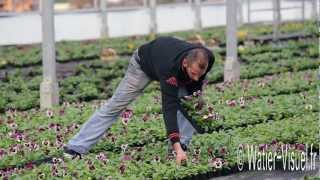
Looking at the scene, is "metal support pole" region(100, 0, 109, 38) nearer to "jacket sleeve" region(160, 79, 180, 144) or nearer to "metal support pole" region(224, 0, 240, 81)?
"metal support pole" region(224, 0, 240, 81)

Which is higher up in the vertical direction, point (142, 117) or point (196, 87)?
point (196, 87)

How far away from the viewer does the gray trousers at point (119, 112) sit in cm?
686

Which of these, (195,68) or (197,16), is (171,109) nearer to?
(195,68)

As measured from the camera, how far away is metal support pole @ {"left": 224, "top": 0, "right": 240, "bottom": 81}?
11.9m

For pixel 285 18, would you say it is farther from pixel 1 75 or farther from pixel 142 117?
pixel 142 117

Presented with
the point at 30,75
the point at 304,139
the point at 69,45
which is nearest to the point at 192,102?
the point at 304,139

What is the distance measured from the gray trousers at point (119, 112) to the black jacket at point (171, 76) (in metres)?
0.32

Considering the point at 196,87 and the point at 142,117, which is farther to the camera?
the point at 142,117

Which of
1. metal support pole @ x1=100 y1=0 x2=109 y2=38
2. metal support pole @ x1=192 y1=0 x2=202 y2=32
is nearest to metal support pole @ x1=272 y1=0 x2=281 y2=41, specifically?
metal support pole @ x1=192 y1=0 x2=202 y2=32

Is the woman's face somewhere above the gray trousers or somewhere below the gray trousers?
above

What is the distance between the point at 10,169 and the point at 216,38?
12.5 meters

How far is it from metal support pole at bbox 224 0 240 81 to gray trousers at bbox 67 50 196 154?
5.04 m

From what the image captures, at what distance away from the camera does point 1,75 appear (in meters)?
13.4

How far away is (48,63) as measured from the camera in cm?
1022
